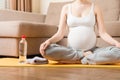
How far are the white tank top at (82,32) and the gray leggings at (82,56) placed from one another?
7 centimetres

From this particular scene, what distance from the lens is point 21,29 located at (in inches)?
108

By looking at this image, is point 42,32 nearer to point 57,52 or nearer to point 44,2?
point 57,52

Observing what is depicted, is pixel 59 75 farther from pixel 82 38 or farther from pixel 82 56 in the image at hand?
pixel 82 38

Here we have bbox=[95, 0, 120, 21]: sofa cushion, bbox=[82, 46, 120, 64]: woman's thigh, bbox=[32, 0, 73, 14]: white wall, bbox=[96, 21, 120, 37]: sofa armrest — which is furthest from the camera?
bbox=[32, 0, 73, 14]: white wall

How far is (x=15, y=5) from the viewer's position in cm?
409

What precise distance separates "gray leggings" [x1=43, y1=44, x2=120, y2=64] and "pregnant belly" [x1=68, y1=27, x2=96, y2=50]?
0.06 meters

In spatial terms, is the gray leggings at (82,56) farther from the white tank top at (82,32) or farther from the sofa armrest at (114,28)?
the sofa armrest at (114,28)

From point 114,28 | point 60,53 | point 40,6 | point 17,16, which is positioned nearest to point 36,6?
point 40,6

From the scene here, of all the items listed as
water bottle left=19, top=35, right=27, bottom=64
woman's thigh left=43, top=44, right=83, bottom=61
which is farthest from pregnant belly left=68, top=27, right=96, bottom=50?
water bottle left=19, top=35, right=27, bottom=64

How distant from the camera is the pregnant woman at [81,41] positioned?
6.94 ft

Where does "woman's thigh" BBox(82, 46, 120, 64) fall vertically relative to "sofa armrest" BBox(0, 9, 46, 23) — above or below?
below

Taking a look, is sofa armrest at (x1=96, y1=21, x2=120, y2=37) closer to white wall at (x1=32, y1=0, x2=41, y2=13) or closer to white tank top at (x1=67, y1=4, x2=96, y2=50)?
white tank top at (x1=67, y1=4, x2=96, y2=50)

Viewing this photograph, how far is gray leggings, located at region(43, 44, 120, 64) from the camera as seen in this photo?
208 centimetres

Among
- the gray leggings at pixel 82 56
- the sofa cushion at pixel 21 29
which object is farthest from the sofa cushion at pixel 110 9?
the gray leggings at pixel 82 56
